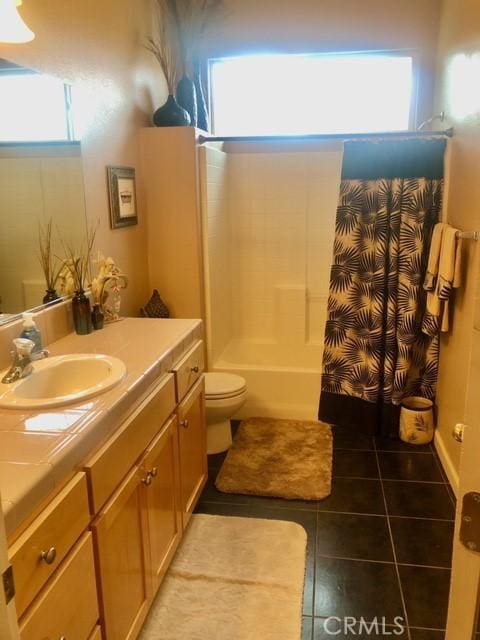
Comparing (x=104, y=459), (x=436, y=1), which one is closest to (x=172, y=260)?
(x=104, y=459)

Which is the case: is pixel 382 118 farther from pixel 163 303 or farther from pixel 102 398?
pixel 102 398

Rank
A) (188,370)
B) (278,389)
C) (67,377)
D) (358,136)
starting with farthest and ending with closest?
(278,389) → (358,136) → (188,370) → (67,377)

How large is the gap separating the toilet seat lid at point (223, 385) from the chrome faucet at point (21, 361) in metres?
1.30

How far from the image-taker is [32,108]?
2.14 m

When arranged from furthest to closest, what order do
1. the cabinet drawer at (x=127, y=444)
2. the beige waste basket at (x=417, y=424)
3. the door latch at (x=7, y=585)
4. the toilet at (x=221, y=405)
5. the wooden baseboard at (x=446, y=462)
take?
the beige waste basket at (x=417, y=424)
the toilet at (x=221, y=405)
the wooden baseboard at (x=446, y=462)
the cabinet drawer at (x=127, y=444)
the door latch at (x=7, y=585)

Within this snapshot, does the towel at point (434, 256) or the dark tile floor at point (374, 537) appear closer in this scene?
the dark tile floor at point (374, 537)

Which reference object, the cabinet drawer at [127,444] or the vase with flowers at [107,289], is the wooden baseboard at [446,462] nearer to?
the cabinet drawer at [127,444]

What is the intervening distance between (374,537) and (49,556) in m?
1.61

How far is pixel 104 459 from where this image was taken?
1.48 meters

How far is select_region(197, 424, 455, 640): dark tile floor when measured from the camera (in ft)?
6.40

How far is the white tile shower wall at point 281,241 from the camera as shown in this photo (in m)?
3.98

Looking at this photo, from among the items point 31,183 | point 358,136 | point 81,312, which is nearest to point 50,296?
point 81,312

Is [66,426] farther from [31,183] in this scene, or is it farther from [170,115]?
[170,115]

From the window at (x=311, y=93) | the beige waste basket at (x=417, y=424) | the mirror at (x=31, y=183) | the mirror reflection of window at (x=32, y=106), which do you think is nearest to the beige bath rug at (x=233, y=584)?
the beige waste basket at (x=417, y=424)
